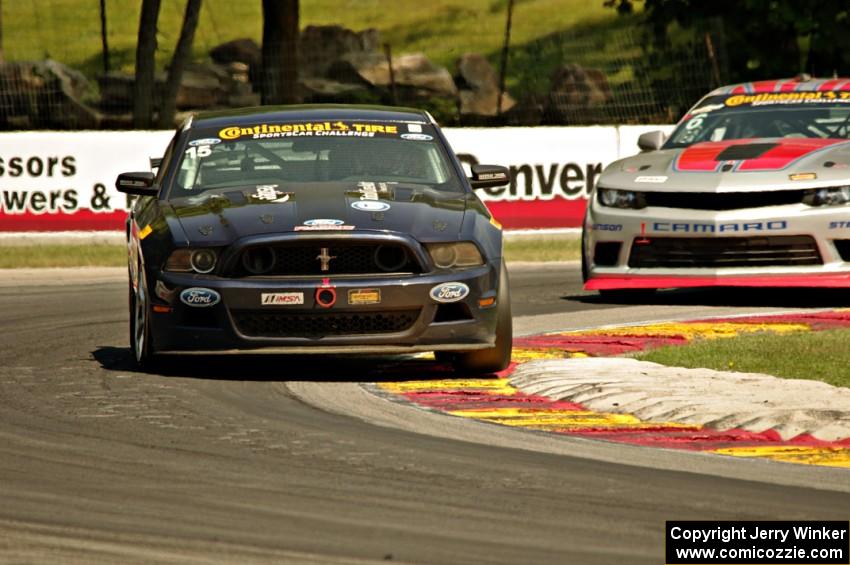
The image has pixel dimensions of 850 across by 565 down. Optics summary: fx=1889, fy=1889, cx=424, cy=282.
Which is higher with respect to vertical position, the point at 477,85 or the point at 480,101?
the point at 477,85

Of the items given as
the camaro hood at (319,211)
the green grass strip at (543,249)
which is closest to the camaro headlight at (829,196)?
the camaro hood at (319,211)

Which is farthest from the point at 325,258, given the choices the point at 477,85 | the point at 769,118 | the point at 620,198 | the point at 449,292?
the point at 477,85

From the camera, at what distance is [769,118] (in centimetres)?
1459

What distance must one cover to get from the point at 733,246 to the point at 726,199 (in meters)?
0.33

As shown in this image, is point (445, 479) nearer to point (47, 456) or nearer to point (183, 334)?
point (47, 456)

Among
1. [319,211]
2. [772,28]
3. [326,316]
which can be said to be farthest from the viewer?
[772,28]

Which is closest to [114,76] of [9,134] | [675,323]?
[9,134]

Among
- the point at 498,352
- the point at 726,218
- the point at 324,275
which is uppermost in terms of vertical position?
the point at 324,275

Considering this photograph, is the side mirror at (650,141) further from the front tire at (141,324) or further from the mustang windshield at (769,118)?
the front tire at (141,324)

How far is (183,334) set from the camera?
9414 millimetres

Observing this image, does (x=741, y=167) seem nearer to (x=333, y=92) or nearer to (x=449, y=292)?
(x=449, y=292)

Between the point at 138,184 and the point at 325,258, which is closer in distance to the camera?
the point at 325,258

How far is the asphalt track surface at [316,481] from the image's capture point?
5.79 metres

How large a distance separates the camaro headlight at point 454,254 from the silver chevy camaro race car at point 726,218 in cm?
392
